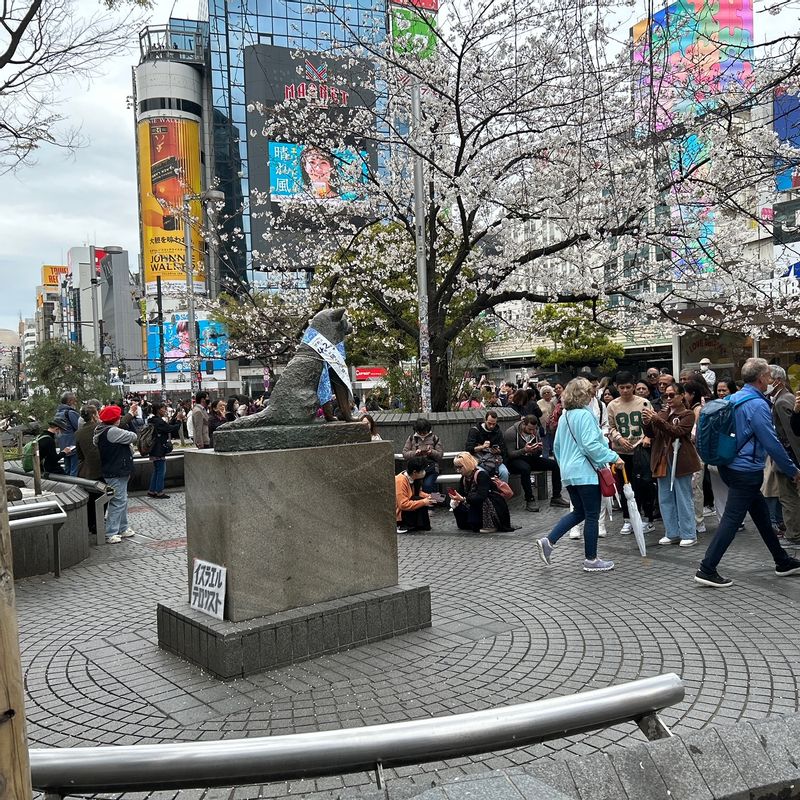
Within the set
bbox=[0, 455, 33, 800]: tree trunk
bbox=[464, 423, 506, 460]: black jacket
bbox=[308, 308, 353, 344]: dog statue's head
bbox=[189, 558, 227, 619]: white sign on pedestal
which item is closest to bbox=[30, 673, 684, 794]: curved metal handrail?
bbox=[0, 455, 33, 800]: tree trunk

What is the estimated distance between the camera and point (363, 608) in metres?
5.25

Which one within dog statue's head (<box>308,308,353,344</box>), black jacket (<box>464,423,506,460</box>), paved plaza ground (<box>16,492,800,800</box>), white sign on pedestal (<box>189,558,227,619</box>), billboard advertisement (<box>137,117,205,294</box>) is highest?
billboard advertisement (<box>137,117,205,294</box>)

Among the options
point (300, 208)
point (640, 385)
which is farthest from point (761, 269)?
point (300, 208)

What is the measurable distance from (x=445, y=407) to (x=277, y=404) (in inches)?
447

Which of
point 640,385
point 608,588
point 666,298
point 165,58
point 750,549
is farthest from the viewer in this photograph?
point 165,58

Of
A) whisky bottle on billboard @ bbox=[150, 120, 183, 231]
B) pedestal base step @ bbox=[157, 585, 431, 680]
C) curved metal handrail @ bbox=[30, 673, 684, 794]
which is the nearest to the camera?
curved metal handrail @ bbox=[30, 673, 684, 794]

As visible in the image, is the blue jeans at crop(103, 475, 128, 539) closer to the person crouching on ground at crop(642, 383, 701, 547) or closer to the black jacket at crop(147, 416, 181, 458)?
the black jacket at crop(147, 416, 181, 458)

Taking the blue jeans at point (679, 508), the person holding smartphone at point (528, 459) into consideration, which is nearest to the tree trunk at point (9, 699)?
the blue jeans at point (679, 508)

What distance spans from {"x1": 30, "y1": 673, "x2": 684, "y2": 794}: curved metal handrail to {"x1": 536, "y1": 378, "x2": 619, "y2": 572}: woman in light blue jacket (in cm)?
504

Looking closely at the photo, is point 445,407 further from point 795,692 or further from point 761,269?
point 795,692

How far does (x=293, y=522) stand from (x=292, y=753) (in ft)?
9.67

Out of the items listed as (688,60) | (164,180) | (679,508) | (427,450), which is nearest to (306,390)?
(679,508)

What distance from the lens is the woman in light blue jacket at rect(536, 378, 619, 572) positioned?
7.26m

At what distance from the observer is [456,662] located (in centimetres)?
483
